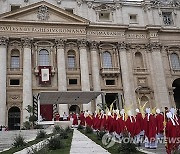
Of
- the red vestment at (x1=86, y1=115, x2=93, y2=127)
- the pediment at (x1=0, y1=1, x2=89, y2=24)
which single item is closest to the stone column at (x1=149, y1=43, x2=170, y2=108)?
the pediment at (x1=0, y1=1, x2=89, y2=24)

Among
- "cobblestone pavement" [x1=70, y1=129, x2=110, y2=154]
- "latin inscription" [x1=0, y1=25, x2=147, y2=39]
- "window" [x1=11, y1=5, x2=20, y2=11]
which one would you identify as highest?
"window" [x1=11, y1=5, x2=20, y2=11]

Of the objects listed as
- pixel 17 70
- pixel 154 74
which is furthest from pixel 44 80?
pixel 154 74

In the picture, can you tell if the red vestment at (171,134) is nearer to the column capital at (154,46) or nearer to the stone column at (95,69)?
the stone column at (95,69)

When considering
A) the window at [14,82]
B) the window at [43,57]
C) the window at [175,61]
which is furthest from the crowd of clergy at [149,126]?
the window at [175,61]

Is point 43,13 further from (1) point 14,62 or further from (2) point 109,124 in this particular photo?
(2) point 109,124

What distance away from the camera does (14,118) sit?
33.8m

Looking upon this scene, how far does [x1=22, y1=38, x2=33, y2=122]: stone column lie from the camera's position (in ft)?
108

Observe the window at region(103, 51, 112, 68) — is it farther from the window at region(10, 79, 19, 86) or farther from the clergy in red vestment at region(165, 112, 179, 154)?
the clergy in red vestment at region(165, 112, 179, 154)

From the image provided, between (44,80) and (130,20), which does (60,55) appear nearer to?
(44,80)

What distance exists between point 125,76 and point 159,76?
495 cm

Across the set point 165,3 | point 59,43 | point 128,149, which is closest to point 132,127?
point 128,149

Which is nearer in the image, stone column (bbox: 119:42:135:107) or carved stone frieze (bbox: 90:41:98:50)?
stone column (bbox: 119:42:135:107)

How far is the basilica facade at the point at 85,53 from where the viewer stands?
34438 mm

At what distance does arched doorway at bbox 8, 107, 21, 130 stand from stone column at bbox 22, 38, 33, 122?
1.64 metres
